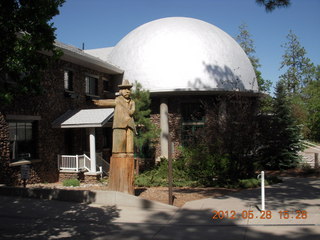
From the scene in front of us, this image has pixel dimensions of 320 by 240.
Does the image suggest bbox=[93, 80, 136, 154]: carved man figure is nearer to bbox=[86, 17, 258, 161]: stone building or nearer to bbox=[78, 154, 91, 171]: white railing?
bbox=[78, 154, 91, 171]: white railing

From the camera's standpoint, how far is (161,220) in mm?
8102

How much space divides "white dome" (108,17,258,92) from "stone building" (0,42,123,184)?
217cm

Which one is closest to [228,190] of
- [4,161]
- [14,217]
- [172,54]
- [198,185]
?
[198,185]

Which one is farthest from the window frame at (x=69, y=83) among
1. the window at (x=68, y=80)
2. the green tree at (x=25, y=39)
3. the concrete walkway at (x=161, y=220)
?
the green tree at (x=25, y=39)

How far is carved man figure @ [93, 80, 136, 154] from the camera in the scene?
10.3m

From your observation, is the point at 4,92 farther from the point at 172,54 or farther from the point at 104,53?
the point at 104,53

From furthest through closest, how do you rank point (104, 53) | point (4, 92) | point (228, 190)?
point (104, 53), point (228, 190), point (4, 92)

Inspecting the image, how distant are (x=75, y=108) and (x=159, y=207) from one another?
10.3 m

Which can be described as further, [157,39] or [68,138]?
[157,39]

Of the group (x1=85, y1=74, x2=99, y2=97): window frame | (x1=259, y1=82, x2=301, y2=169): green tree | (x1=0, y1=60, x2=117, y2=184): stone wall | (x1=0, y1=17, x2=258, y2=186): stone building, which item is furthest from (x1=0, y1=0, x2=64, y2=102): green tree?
(x1=259, y1=82, x2=301, y2=169): green tree

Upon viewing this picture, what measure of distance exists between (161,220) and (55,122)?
9.69 meters

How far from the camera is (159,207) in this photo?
9.28 metres

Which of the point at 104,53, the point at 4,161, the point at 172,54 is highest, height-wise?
the point at 104,53

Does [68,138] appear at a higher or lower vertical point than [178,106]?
lower
